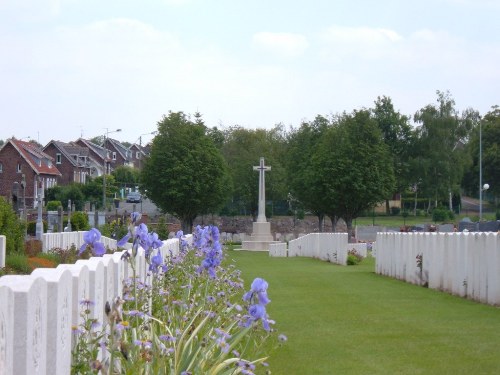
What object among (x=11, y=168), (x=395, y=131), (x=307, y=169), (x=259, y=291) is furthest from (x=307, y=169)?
(x=259, y=291)

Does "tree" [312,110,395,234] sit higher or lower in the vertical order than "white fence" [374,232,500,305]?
higher

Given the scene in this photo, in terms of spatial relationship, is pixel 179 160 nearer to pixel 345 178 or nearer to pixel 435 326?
pixel 345 178

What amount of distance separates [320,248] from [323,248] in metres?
1.16

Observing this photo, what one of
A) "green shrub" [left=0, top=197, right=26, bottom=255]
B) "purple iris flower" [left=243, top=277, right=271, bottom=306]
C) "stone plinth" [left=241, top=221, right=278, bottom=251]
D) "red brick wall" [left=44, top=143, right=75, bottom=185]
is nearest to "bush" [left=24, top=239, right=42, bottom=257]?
"green shrub" [left=0, top=197, right=26, bottom=255]

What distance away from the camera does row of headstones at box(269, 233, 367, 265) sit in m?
33.3

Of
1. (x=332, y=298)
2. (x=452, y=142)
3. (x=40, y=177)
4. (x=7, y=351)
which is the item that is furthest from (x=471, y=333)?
(x=40, y=177)

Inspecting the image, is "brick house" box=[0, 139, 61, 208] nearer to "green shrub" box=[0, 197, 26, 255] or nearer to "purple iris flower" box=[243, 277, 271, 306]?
"green shrub" box=[0, 197, 26, 255]

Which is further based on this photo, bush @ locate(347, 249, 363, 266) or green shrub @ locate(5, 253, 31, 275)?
bush @ locate(347, 249, 363, 266)

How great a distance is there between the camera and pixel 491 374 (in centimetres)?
847

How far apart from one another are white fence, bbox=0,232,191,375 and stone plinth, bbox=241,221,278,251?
5254cm

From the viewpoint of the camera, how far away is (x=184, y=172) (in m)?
61.1

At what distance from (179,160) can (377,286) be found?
42408mm

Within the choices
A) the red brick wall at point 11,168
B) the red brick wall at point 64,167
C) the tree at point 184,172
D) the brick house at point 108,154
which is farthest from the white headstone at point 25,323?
the brick house at point 108,154

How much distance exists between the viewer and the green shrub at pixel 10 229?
21.9 metres
